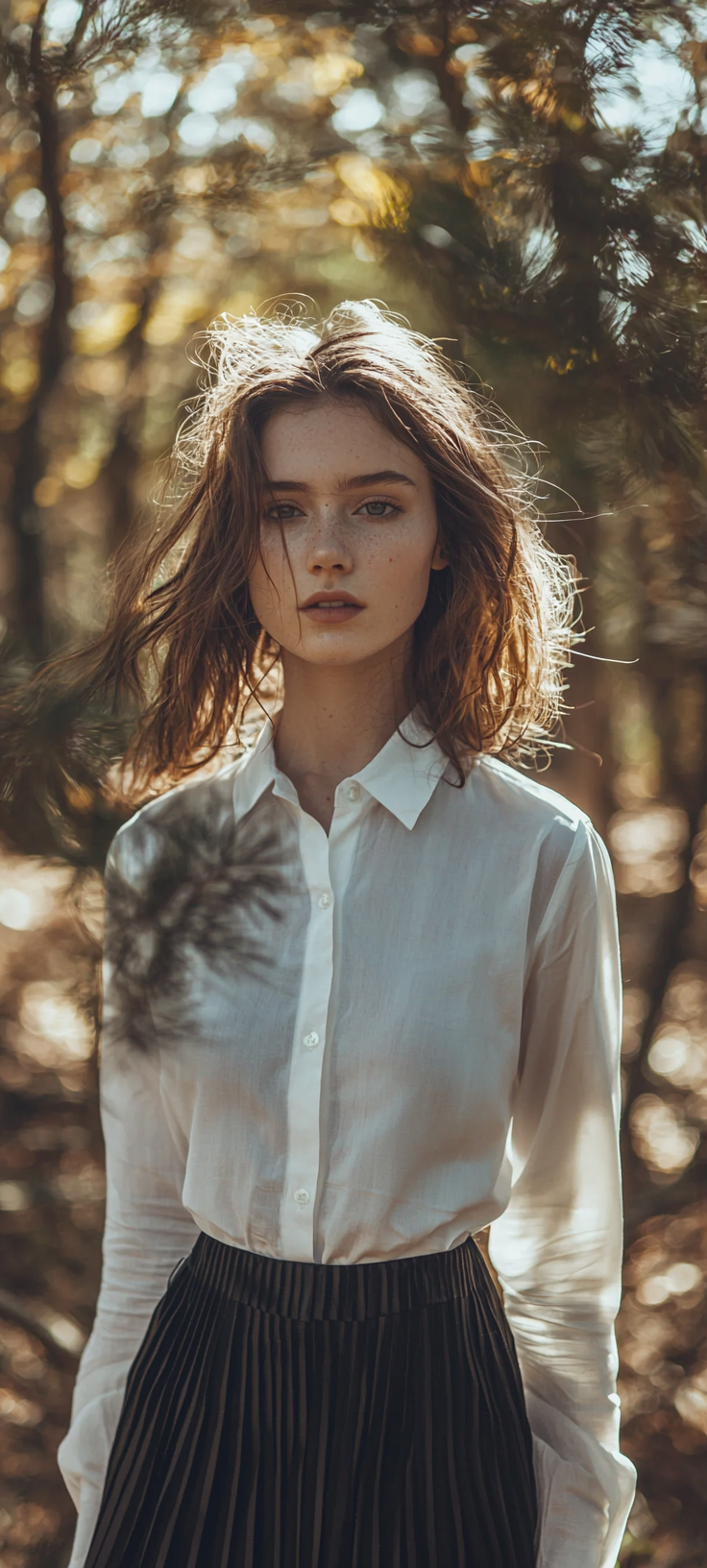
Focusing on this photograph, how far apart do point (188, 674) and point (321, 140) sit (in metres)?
0.89

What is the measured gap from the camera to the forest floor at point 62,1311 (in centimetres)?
184

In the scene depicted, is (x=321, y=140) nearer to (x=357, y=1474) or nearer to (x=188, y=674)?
(x=188, y=674)

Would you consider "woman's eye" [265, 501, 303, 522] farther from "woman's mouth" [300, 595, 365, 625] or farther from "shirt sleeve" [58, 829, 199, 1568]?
"shirt sleeve" [58, 829, 199, 1568]

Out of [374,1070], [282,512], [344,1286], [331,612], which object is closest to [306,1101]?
[374,1070]

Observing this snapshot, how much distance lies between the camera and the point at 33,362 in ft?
5.79

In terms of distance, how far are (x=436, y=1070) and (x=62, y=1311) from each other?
56.9 inches

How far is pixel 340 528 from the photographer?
1.01 m

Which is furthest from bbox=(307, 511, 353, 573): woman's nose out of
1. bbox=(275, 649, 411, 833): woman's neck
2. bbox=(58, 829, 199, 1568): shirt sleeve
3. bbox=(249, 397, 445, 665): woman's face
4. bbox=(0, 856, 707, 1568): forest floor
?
bbox=(0, 856, 707, 1568): forest floor

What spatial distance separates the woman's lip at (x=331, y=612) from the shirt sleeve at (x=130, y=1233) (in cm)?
52

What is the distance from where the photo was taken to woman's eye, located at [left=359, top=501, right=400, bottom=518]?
40.6 inches

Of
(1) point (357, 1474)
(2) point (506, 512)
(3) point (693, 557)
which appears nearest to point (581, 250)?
(2) point (506, 512)

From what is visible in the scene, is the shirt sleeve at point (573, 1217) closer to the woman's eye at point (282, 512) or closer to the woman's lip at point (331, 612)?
the woman's lip at point (331, 612)

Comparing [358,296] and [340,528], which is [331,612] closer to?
[340,528]

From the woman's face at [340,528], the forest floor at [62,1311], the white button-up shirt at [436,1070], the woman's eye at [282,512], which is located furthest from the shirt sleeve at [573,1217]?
the forest floor at [62,1311]
